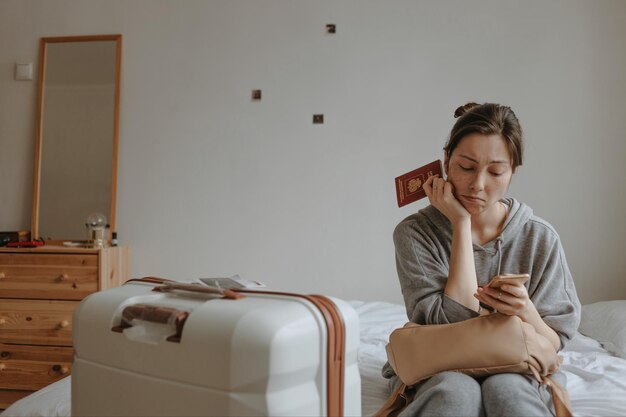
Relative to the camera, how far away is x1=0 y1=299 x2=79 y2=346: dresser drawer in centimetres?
266

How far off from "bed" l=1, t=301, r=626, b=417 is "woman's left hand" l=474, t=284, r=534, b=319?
0.33m

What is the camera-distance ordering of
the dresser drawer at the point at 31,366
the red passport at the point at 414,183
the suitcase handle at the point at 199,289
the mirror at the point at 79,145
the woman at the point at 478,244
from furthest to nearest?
1. the mirror at the point at 79,145
2. the dresser drawer at the point at 31,366
3. the red passport at the point at 414,183
4. the woman at the point at 478,244
5. the suitcase handle at the point at 199,289

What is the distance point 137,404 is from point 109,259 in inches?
78.2

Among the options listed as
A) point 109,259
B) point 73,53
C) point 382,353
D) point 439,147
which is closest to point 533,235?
point 382,353

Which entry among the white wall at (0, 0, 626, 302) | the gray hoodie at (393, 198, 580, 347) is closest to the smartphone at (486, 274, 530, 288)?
the gray hoodie at (393, 198, 580, 347)

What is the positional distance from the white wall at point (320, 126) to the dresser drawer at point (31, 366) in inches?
24.4

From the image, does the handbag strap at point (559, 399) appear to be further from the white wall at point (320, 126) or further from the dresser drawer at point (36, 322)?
the dresser drawer at point (36, 322)

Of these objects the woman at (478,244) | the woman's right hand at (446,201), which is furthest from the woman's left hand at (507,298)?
the woman's right hand at (446,201)

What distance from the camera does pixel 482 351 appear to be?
1.14 m

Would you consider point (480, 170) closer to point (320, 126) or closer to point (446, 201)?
point (446, 201)

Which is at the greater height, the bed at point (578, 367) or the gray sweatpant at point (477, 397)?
the gray sweatpant at point (477, 397)

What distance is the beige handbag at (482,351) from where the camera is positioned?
1140mm

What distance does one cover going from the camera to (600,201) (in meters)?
2.71

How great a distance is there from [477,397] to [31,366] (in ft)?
7.63
